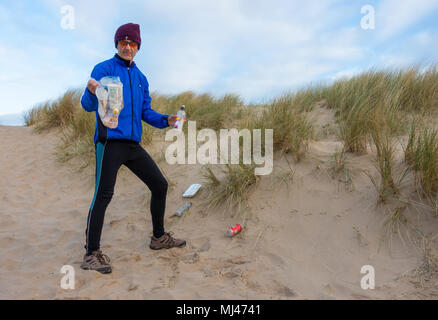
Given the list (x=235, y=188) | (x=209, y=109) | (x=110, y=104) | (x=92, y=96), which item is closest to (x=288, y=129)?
(x=235, y=188)

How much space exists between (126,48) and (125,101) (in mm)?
507

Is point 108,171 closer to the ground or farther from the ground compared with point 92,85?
closer to the ground

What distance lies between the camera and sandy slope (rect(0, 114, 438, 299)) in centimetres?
278

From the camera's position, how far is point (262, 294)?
2.68 m

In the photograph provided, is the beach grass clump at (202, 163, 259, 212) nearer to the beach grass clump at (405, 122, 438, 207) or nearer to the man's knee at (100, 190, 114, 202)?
the man's knee at (100, 190, 114, 202)

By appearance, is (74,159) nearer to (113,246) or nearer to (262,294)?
(113,246)

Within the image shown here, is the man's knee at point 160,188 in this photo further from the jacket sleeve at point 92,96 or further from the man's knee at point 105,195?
the jacket sleeve at point 92,96

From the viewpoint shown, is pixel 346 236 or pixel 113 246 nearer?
pixel 346 236

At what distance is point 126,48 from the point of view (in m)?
3.07

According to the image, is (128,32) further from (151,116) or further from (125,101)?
(151,116)

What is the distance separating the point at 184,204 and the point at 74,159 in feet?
11.5

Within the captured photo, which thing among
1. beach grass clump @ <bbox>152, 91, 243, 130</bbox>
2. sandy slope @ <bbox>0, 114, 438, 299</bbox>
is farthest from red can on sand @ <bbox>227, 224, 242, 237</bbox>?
beach grass clump @ <bbox>152, 91, 243, 130</bbox>

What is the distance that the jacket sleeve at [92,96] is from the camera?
9.13 feet
